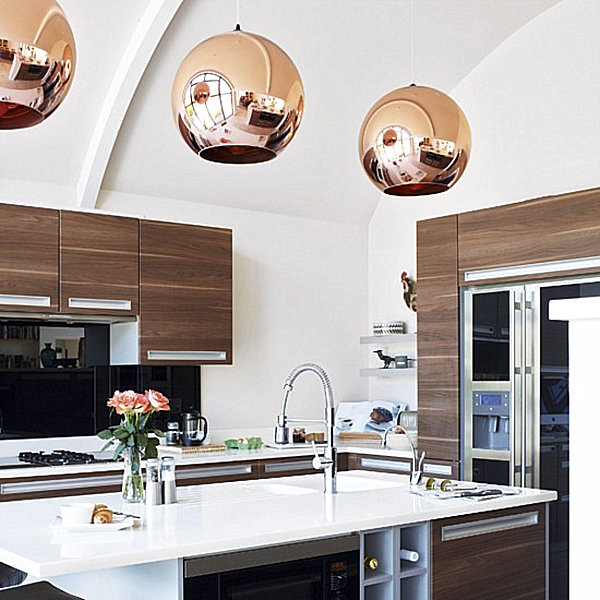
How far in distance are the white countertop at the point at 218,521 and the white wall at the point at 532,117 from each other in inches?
101

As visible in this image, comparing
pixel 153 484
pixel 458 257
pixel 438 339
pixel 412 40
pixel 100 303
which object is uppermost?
pixel 412 40

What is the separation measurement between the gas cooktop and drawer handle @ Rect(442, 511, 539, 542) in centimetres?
229

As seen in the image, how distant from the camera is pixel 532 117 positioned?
5.79 meters

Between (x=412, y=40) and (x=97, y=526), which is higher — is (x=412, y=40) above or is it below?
above

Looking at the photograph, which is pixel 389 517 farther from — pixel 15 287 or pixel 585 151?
pixel 585 151

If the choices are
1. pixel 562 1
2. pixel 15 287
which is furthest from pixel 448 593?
pixel 562 1

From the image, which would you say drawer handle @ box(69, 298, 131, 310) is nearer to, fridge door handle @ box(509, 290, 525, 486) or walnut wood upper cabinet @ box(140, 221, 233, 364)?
walnut wood upper cabinet @ box(140, 221, 233, 364)

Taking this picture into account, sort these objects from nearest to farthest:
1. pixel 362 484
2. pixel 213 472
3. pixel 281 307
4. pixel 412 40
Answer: pixel 362 484 < pixel 213 472 < pixel 412 40 < pixel 281 307

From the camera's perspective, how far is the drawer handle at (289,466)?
18.2ft

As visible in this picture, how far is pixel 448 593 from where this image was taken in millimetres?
3320

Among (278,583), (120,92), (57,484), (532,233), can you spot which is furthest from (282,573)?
(120,92)

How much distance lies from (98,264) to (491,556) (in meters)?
2.78

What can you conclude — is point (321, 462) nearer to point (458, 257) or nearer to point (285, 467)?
point (458, 257)

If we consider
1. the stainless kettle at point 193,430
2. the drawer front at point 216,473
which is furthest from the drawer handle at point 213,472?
the stainless kettle at point 193,430
